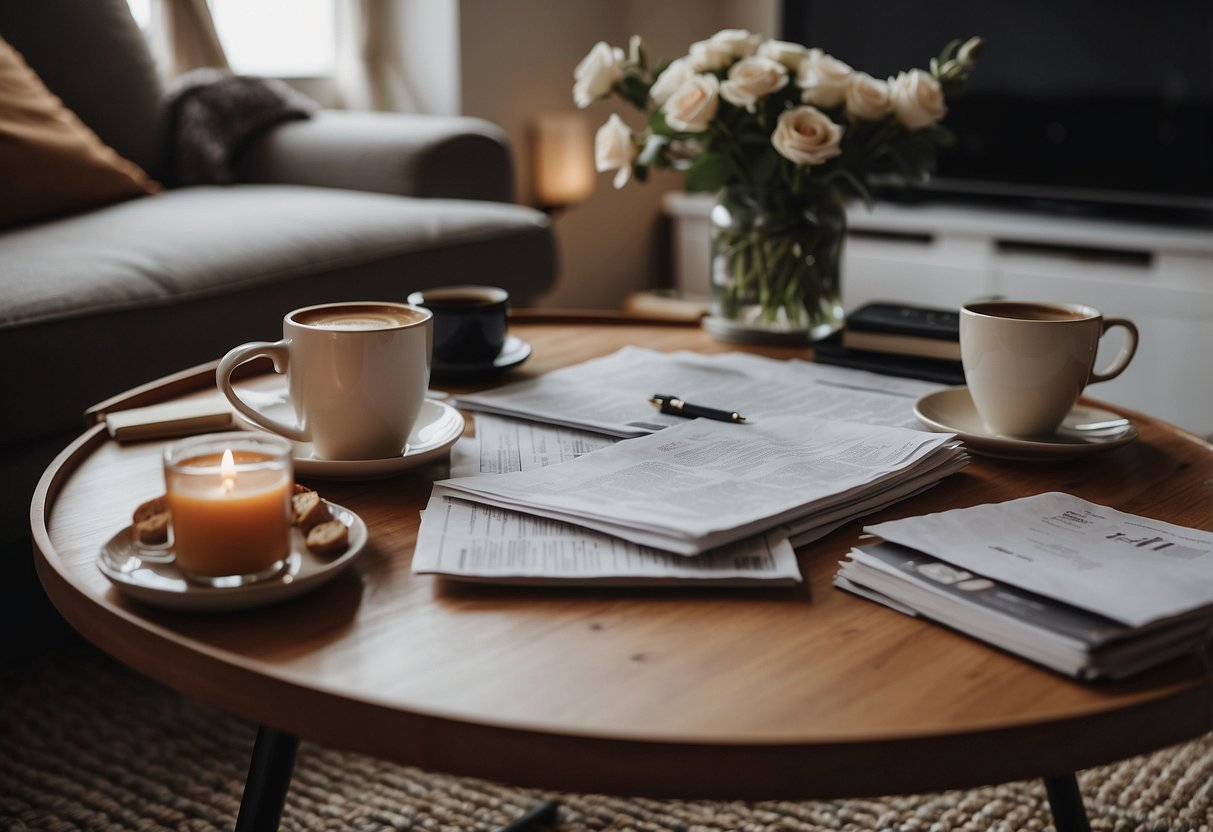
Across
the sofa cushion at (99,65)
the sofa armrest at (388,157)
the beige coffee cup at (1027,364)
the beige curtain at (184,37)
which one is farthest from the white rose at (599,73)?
the beige curtain at (184,37)

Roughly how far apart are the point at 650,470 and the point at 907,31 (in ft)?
8.02

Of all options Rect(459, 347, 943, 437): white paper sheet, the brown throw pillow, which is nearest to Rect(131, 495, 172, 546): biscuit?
Rect(459, 347, 943, 437): white paper sheet

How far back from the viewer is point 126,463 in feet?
2.79

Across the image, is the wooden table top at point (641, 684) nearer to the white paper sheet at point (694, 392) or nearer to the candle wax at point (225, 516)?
the candle wax at point (225, 516)

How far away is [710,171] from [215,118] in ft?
4.66

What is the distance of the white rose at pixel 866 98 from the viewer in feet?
3.70

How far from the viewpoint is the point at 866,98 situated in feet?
3.71

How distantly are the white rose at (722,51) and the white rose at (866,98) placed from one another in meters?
0.13

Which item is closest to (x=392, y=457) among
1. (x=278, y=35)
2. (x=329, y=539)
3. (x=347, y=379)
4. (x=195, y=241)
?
(x=347, y=379)

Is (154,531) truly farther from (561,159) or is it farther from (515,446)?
(561,159)

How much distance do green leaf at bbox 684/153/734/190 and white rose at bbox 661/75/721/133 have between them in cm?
6

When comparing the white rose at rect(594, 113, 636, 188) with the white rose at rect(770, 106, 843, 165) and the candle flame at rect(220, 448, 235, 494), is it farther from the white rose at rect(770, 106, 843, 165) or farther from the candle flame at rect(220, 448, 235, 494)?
the candle flame at rect(220, 448, 235, 494)

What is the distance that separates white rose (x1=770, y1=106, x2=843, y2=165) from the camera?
1.10 m

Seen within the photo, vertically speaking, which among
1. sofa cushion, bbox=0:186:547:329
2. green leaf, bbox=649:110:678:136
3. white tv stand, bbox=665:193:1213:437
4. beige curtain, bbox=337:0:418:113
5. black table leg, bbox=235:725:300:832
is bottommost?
black table leg, bbox=235:725:300:832
